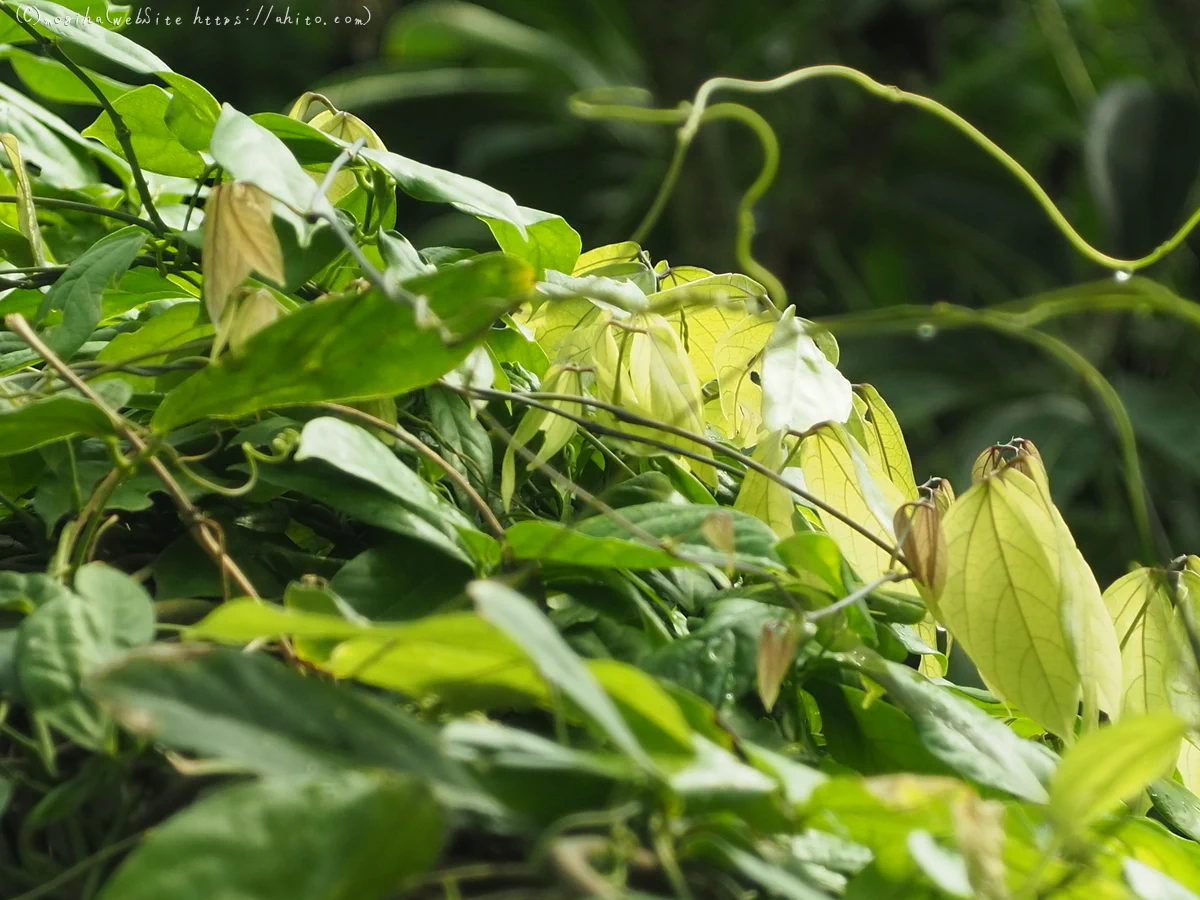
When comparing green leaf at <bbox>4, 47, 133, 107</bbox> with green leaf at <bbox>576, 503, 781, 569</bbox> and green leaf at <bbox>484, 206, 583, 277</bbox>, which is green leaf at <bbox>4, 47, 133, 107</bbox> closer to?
green leaf at <bbox>484, 206, 583, 277</bbox>

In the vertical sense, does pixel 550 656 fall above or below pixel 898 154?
above

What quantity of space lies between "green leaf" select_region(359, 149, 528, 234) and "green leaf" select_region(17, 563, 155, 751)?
0.12 metres

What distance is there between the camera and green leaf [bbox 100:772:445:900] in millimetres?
146

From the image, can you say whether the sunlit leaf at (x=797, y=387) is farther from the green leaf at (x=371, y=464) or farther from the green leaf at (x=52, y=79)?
the green leaf at (x=52, y=79)

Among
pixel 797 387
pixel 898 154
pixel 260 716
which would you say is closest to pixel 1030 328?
pixel 797 387

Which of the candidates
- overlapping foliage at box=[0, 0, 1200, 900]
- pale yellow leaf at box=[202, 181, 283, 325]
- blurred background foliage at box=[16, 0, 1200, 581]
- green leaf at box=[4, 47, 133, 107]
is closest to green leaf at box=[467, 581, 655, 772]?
overlapping foliage at box=[0, 0, 1200, 900]

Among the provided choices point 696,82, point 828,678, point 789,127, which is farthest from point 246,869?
point 789,127

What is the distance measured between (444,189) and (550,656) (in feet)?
0.54

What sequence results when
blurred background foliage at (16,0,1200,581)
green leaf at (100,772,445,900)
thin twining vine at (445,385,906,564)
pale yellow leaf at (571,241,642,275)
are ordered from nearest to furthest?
green leaf at (100,772,445,900) → thin twining vine at (445,385,906,564) → pale yellow leaf at (571,241,642,275) → blurred background foliage at (16,0,1200,581)

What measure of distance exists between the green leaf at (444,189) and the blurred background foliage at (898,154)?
1.08 metres

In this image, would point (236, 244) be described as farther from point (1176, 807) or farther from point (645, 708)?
point (1176, 807)

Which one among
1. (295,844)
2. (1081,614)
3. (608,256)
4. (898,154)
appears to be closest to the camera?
(295,844)

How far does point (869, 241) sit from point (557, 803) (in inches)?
71.4

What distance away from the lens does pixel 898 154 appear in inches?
78.1
